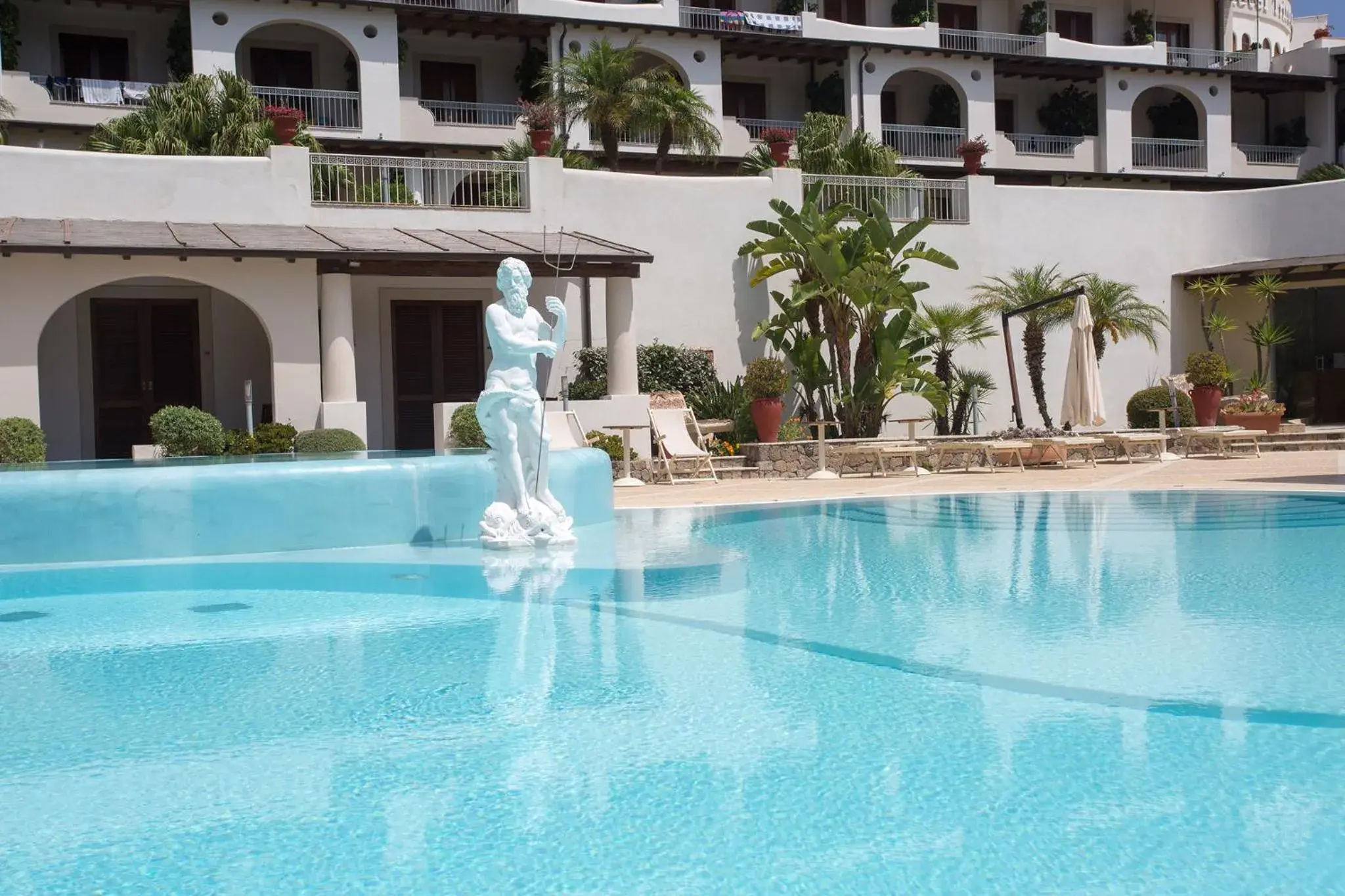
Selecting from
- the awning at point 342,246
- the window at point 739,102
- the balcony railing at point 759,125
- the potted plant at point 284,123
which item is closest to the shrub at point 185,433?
the awning at point 342,246

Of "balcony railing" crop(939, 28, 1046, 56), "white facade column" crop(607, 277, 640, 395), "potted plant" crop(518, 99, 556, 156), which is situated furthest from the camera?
"balcony railing" crop(939, 28, 1046, 56)

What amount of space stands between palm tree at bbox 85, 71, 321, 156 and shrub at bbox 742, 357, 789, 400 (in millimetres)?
8856

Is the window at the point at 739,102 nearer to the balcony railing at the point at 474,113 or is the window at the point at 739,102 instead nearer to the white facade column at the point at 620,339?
the balcony railing at the point at 474,113

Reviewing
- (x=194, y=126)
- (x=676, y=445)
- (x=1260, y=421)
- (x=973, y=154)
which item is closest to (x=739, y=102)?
(x=973, y=154)

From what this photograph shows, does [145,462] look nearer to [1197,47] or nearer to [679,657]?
[679,657]

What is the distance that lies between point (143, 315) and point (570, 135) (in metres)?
14.2

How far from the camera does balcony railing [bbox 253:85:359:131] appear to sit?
31.1 meters

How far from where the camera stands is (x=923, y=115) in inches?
1524

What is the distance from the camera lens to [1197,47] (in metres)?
42.0

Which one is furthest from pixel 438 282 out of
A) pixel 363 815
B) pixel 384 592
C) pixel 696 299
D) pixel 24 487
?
pixel 363 815

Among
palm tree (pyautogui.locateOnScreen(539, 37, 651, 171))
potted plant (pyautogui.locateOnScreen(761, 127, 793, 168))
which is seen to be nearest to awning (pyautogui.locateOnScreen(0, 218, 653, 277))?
potted plant (pyautogui.locateOnScreen(761, 127, 793, 168))

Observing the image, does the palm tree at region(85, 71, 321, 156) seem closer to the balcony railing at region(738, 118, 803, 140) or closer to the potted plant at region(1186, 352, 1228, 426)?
the balcony railing at region(738, 118, 803, 140)

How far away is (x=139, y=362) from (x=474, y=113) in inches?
598

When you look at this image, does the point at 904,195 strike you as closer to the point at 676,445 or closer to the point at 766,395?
the point at 766,395
